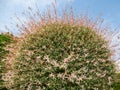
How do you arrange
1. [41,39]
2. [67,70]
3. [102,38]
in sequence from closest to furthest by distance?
[67,70] < [41,39] < [102,38]

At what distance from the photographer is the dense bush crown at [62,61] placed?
802 centimetres

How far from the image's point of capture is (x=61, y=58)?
26.7ft

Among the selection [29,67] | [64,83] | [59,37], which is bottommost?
[64,83]

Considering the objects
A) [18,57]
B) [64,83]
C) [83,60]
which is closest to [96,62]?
[83,60]

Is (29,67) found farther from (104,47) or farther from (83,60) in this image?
(104,47)

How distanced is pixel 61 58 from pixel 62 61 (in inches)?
4.5

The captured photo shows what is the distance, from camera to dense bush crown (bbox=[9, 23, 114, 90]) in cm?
802

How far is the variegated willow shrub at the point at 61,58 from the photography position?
26.4 feet

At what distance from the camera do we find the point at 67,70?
26.2 ft

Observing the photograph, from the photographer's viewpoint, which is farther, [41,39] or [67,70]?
[41,39]

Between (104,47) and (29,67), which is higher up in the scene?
(104,47)

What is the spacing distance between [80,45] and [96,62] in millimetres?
605

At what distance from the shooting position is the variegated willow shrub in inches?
316

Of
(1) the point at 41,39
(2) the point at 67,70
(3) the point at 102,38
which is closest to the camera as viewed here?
(2) the point at 67,70
